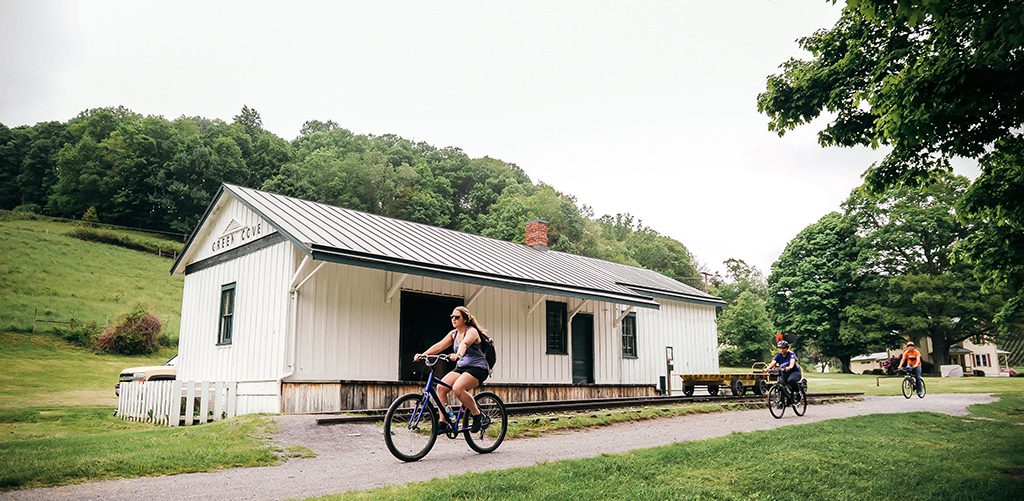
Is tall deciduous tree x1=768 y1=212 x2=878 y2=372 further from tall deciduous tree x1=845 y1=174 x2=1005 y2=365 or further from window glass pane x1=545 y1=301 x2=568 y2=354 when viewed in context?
window glass pane x1=545 y1=301 x2=568 y2=354

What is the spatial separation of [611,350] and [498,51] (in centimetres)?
1012

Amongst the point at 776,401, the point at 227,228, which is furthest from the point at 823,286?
the point at 227,228

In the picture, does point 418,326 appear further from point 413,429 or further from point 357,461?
point 413,429

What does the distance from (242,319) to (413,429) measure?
333 inches

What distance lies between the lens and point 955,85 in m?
7.68

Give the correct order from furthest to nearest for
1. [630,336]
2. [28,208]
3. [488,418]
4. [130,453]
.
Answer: [630,336] → [28,208] → [488,418] → [130,453]

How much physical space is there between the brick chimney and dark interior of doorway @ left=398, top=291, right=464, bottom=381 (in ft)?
27.5

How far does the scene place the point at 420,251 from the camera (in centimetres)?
1523

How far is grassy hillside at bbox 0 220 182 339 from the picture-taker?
2183cm

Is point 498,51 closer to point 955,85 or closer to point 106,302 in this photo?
point 955,85

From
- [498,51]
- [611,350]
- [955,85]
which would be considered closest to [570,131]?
[498,51]

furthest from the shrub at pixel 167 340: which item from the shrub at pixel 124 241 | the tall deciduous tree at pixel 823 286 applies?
the tall deciduous tree at pixel 823 286

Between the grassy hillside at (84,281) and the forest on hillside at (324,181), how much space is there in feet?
6.49

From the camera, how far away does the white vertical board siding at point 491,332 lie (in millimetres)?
13570
